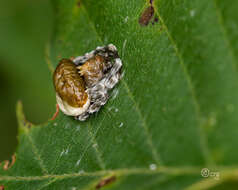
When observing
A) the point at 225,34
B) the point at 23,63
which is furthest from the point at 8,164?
the point at 23,63

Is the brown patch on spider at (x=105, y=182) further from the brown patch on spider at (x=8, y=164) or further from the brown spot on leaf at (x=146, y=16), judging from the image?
the brown spot on leaf at (x=146, y=16)

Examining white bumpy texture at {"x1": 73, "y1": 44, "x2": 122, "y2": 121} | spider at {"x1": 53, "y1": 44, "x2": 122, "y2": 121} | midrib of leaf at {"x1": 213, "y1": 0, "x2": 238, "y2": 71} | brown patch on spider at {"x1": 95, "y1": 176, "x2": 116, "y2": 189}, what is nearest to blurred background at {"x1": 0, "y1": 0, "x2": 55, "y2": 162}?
spider at {"x1": 53, "y1": 44, "x2": 122, "y2": 121}

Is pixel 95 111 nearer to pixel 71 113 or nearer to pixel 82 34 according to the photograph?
pixel 71 113

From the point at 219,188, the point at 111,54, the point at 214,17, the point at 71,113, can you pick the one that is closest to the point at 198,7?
the point at 214,17

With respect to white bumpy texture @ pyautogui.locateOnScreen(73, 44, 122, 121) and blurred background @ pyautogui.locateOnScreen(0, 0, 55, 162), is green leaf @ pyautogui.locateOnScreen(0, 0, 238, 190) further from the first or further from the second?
blurred background @ pyautogui.locateOnScreen(0, 0, 55, 162)

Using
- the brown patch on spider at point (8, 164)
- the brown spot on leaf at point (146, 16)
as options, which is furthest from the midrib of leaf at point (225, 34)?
the brown patch on spider at point (8, 164)

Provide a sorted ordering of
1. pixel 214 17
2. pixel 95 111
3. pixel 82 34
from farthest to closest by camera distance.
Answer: pixel 82 34, pixel 95 111, pixel 214 17

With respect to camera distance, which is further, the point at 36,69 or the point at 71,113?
the point at 36,69
